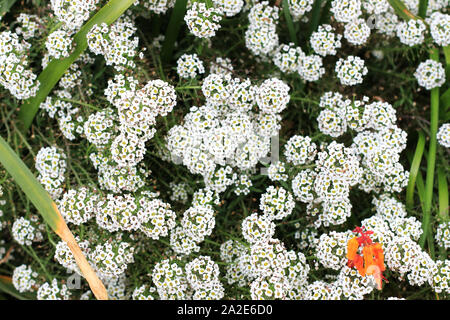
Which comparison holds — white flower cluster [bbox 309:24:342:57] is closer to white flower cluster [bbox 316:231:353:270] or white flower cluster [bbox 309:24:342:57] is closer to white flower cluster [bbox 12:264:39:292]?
white flower cluster [bbox 316:231:353:270]

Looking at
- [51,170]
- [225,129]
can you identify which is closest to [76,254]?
[51,170]

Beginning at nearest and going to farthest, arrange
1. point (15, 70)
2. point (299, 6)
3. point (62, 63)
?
point (15, 70) → point (62, 63) → point (299, 6)

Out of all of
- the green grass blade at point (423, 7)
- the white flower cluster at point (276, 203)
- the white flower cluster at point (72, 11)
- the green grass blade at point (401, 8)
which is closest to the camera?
the white flower cluster at point (72, 11)

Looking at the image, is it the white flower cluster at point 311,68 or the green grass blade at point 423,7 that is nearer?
the white flower cluster at point 311,68

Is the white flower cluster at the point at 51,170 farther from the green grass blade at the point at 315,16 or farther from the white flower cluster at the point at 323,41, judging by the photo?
the green grass blade at the point at 315,16

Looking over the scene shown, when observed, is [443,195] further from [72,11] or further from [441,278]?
[72,11]

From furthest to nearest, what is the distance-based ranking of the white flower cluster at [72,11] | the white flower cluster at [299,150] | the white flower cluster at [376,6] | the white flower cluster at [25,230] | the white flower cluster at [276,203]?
the white flower cluster at [376,6] < the white flower cluster at [25,230] < the white flower cluster at [299,150] < the white flower cluster at [276,203] < the white flower cluster at [72,11]

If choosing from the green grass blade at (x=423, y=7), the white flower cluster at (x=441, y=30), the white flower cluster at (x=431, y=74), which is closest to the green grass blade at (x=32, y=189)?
the white flower cluster at (x=431, y=74)
